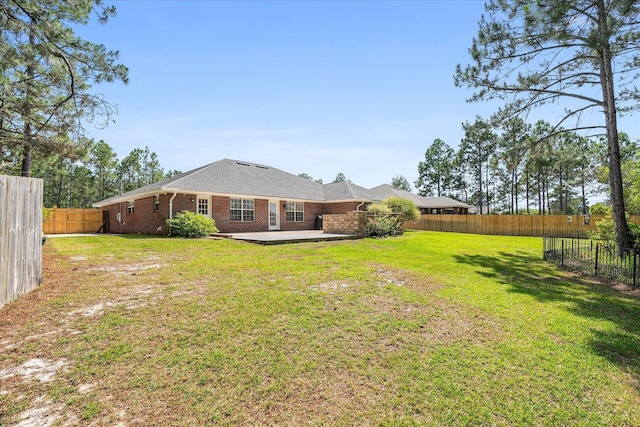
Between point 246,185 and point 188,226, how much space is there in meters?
5.93

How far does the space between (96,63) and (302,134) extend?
1636 centimetres

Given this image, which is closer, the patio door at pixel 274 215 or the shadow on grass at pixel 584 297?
the shadow on grass at pixel 584 297

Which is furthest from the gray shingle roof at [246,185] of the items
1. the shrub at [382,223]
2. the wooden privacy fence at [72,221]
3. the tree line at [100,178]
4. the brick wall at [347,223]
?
the tree line at [100,178]

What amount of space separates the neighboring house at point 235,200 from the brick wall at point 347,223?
436 centimetres

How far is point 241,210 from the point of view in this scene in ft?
60.5

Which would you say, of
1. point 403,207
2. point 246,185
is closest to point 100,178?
point 246,185

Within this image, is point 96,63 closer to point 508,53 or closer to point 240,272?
point 240,272

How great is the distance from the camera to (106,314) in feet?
14.0

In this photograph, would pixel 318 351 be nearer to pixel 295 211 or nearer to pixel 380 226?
pixel 380 226

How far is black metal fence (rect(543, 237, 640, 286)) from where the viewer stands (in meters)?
7.40

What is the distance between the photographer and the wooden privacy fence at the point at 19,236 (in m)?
4.49

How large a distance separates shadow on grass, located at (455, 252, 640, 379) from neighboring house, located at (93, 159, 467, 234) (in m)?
12.7

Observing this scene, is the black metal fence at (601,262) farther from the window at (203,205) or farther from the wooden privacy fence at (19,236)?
the window at (203,205)

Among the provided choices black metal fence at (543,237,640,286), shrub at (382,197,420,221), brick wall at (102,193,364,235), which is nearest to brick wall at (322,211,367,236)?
brick wall at (102,193,364,235)
